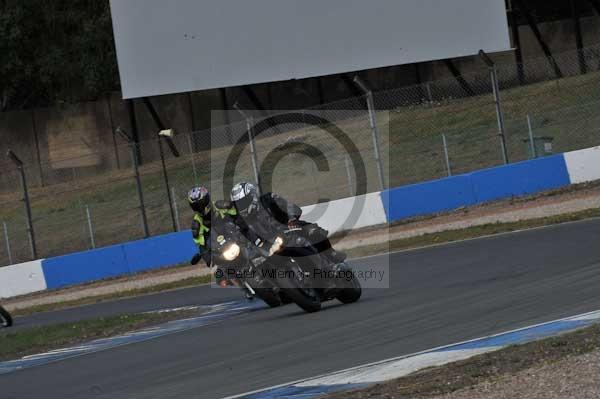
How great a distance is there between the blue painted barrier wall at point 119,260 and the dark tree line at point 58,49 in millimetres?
15478

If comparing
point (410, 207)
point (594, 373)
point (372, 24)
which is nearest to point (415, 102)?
point (372, 24)

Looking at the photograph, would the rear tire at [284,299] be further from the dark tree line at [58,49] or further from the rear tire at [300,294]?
the dark tree line at [58,49]

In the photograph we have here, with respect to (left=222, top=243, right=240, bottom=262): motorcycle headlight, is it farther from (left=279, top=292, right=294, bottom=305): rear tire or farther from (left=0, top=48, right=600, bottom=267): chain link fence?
(left=0, top=48, right=600, bottom=267): chain link fence

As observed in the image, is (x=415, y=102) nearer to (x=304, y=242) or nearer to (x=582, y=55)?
(x=582, y=55)

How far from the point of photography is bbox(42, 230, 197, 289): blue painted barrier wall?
2356 centimetres

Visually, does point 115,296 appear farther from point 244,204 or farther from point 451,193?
point 244,204

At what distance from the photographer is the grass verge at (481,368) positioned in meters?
6.96

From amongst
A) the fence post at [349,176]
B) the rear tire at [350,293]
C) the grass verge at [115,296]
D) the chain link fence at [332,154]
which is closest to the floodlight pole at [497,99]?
the chain link fence at [332,154]

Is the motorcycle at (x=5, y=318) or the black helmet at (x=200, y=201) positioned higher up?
the black helmet at (x=200, y=201)

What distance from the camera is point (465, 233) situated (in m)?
18.6

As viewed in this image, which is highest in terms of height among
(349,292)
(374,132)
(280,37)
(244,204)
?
(280,37)

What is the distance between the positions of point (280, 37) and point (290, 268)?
63.3 feet

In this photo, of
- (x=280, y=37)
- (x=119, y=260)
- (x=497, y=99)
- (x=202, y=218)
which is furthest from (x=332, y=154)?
(x=202, y=218)

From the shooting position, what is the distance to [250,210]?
12398 mm
